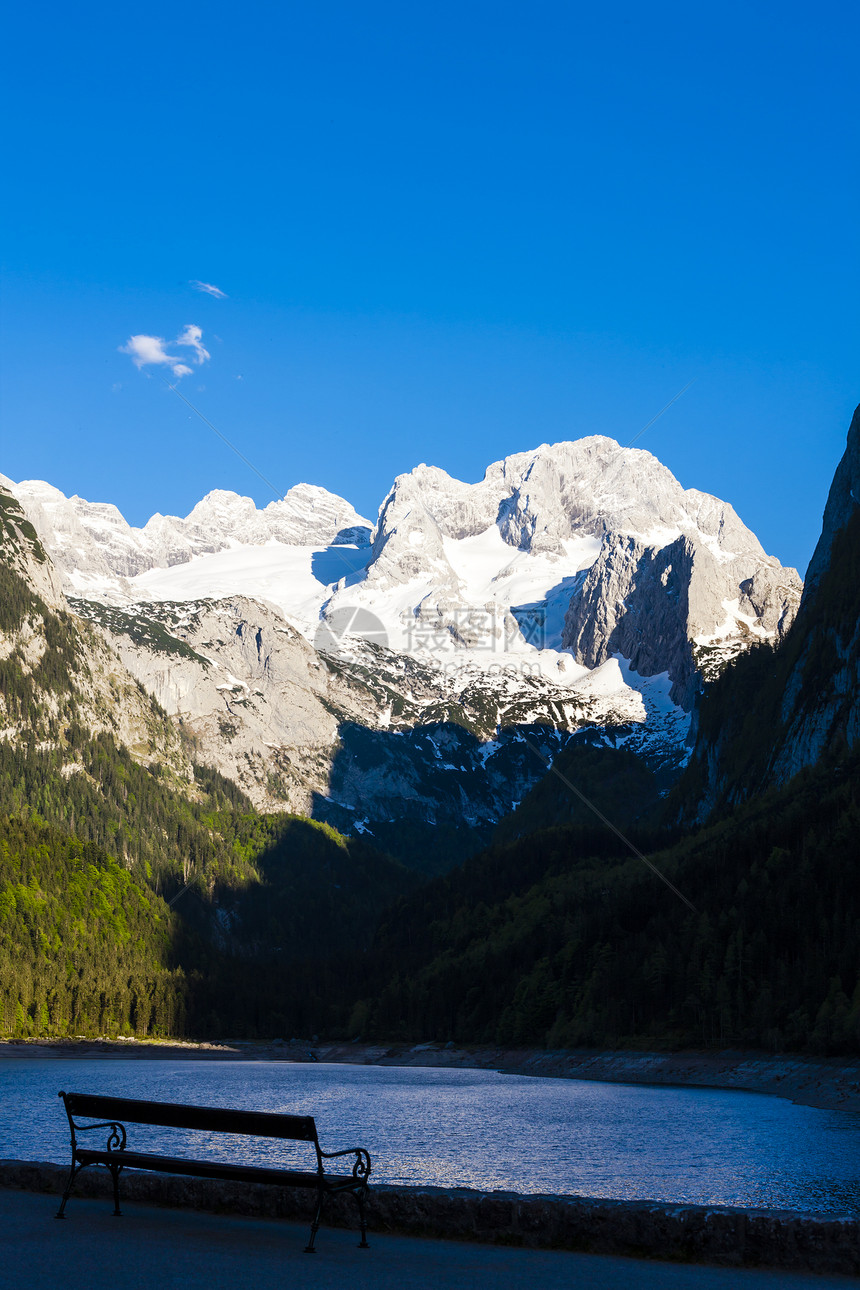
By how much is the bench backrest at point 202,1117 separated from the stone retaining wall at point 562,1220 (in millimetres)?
1221

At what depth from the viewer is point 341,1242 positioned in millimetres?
21406

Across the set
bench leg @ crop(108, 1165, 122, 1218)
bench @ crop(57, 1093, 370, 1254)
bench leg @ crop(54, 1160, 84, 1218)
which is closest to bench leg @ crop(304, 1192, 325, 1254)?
bench @ crop(57, 1093, 370, 1254)

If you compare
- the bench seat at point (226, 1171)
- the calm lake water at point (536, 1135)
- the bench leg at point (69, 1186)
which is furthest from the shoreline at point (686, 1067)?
the bench leg at point (69, 1186)

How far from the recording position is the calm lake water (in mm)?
47031

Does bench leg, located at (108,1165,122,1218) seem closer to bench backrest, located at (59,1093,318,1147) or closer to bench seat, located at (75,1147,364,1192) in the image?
bench seat, located at (75,1147,364,1192)

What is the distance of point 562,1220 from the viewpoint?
70.8 ft

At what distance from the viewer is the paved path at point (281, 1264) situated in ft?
59.6

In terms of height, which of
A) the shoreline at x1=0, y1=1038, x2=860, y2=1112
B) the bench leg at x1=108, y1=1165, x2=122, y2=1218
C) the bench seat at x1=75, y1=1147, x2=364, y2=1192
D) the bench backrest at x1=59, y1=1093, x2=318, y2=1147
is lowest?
the shoreline at x1=0, y1=1038, x2=860, y2=1112

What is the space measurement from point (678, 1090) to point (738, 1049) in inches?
895

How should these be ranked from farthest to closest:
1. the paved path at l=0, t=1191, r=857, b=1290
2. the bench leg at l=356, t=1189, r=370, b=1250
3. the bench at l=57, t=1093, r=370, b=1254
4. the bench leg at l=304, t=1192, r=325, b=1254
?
the bench at l=57, t=1093, r=370, b=1254
the bench leg at l=356, t=1189, r=370, b=1250
the bench leg at l=304, t=1192, r=325, b=1254
the paved path at l=0, t=1191, r=857, b=1290

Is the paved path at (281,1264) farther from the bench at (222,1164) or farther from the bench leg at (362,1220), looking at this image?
the bench at (222,1164)

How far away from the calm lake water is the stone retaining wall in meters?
10.1

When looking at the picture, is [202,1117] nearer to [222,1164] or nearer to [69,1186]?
[222,1164]

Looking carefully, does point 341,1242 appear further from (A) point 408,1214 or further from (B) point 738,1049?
(B) point 738,1049
